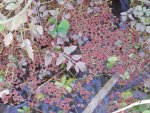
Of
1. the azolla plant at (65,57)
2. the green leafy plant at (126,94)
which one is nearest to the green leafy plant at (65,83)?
the azolla plant at (65,57)

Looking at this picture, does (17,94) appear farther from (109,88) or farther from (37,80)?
(109,88)


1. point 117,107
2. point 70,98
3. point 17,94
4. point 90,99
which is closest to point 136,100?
point 117,107

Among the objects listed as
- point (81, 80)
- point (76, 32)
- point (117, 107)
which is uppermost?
point (76, 32)

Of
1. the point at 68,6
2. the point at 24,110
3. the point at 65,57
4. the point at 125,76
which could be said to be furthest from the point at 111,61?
the point at 24,110

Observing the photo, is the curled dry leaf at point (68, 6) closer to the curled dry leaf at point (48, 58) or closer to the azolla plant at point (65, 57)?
the azolla plant at point (65, 57)

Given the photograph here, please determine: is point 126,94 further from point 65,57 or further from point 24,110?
point 24,110

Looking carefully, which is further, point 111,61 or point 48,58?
point 111,61

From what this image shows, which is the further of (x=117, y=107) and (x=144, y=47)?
(x=144, y=47)

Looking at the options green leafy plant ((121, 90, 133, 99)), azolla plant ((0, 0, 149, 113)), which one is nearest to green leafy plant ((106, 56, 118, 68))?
azolla plant ((0, 0, 149, 113))
